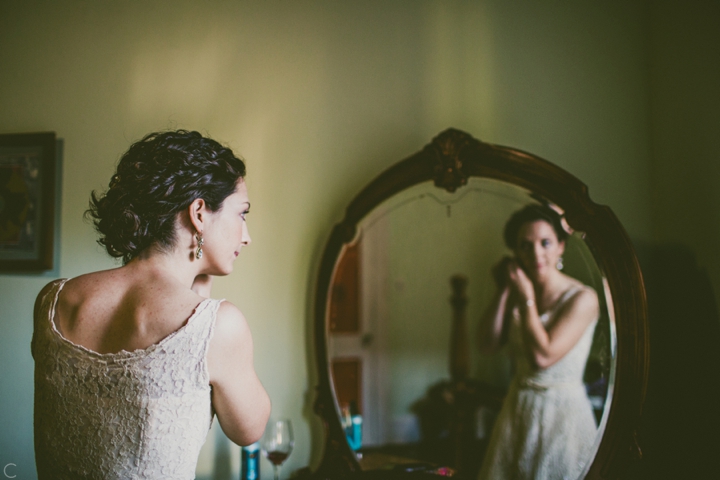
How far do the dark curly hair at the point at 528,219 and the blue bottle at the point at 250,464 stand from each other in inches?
37.2

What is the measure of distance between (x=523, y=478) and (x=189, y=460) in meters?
0.81

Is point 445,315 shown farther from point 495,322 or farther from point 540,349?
point 540,349

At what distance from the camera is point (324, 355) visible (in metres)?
1.44

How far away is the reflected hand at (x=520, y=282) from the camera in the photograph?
123cm

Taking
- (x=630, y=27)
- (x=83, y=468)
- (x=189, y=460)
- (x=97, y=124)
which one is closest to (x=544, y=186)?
(x=630, y=27)

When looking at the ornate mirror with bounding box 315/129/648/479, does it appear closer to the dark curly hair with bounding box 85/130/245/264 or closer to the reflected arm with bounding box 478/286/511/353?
the reflected arm with bounding box 478/286/511/353

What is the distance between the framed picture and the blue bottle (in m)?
0.86

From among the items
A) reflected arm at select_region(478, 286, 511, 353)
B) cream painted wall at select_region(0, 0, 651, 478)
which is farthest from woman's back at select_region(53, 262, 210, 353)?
reflected arm at select_region(478, 286, 511, 353)

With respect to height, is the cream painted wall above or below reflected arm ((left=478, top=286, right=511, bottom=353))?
above

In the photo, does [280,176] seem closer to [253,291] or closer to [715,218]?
[253,291]

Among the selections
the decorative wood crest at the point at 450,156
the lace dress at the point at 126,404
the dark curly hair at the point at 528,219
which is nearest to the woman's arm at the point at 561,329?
the dark curly hair at the point at 528,219

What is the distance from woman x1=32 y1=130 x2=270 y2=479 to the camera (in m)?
0.83

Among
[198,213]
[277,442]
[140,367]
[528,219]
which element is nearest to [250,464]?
[277,442]

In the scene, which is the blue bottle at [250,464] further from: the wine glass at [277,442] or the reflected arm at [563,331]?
the reflected arm at [563,331]
